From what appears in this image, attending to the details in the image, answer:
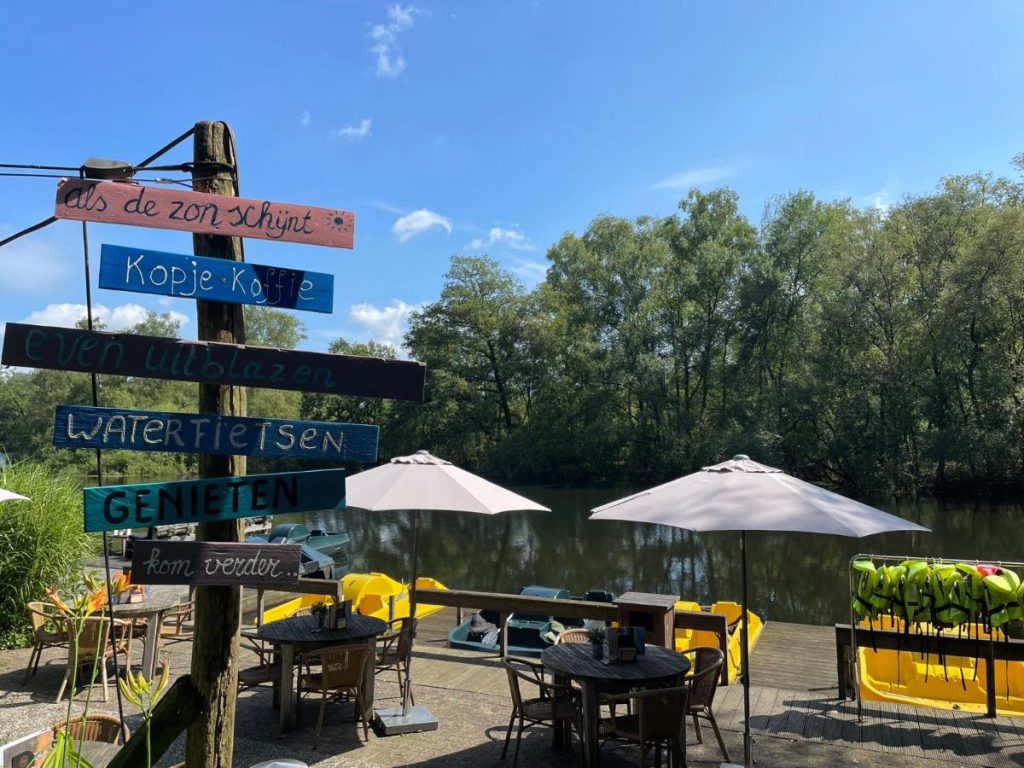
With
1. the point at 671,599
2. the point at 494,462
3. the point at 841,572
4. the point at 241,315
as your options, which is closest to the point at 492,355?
the point at 494,462

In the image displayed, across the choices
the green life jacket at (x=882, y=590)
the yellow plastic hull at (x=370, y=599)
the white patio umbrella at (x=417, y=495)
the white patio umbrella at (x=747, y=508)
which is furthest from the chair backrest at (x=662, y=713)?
the yellow plastic hull at (x=370, y=599)

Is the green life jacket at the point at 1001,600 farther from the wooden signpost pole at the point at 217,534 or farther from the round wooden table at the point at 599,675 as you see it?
the wooden signpost pole at the point at 217,534

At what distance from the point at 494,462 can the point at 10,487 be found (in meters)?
32.3

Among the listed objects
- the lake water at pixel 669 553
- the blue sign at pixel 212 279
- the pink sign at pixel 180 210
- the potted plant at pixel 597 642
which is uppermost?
the pink sign at pixel 180 210

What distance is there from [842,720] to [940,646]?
1034 mm

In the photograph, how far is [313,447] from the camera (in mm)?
2945

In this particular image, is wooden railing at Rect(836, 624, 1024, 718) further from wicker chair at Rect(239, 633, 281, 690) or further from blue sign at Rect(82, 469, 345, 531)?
blue sign at Rect(82, 469, 345, 531)

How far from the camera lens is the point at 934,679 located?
6969mm

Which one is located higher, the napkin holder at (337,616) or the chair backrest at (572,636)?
the napkin holder at (337,616)

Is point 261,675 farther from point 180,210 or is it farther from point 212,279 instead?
point 180,210

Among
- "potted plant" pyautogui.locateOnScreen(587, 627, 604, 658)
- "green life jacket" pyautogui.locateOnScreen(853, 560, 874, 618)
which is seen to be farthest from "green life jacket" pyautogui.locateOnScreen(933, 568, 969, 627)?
"potted plant" pyautogui.locateOnScreen(587, 627, 604, 658)

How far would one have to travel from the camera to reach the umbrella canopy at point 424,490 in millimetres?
Result: 5250

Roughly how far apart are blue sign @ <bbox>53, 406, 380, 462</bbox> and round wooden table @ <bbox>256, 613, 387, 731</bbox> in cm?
280

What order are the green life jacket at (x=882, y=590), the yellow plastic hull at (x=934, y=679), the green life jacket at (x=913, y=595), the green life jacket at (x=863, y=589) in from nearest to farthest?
the green life jacket at (x=913, y=595)
the green life jacket at (x=882, y=590)
the green life jacket at (x=863, y=589)
the yellow plastic hull at (x=934, y=679)
